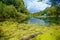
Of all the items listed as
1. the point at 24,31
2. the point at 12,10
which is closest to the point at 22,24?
the point at 24,31

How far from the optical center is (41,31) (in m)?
5.40

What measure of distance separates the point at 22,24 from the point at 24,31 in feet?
1.07

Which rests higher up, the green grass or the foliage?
the foliage

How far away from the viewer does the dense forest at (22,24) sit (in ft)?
17.4

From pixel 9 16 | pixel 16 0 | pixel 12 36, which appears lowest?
pixel 12 36

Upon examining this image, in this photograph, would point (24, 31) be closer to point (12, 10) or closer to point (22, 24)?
point (22, 24)

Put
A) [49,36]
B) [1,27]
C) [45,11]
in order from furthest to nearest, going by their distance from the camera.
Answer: [45,11], [1,27], [49,36]

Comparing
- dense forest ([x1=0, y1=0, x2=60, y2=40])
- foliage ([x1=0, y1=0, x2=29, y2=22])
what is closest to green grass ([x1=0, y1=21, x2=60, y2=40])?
dense forest ([x1=0, y1=0, x2=60, y2=40])

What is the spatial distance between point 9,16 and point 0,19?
323 mm

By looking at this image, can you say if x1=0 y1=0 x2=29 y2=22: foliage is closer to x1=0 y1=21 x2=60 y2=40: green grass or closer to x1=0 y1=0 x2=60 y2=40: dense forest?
x1=0 y1=0 x2=60 y2=40: dense forest

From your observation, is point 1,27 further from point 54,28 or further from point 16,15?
point 54,28

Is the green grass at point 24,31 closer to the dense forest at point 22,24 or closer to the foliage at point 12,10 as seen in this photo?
the dense forest at point 22,24

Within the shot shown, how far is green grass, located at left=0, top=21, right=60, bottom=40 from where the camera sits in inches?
207

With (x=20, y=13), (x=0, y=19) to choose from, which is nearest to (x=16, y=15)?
(x=20, y=13)
